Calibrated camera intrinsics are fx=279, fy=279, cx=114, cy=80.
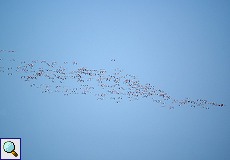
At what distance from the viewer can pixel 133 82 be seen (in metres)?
6.75

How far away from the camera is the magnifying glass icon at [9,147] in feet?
19.0

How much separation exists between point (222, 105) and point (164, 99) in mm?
1479

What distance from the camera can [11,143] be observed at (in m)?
5.95

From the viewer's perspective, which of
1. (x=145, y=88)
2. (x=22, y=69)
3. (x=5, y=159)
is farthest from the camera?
(x=145, y=88)

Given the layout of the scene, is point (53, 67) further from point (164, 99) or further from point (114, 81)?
point (164, 99)

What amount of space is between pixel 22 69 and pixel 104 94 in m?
1.95

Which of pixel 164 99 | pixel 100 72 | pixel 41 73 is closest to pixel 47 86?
pixel 41 73

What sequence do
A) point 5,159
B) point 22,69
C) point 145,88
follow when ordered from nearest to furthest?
point 5,159 → point 22,69 → point 145,88

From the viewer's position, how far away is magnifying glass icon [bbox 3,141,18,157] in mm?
5791

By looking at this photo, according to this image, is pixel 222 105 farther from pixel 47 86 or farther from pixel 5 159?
pixel 5 159

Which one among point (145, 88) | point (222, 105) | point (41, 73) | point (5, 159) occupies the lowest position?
point (5, 159)

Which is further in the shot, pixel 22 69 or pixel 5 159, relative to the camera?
pixel 22 69

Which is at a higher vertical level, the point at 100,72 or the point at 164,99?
the point at 100,72

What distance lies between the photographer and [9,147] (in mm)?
5918
